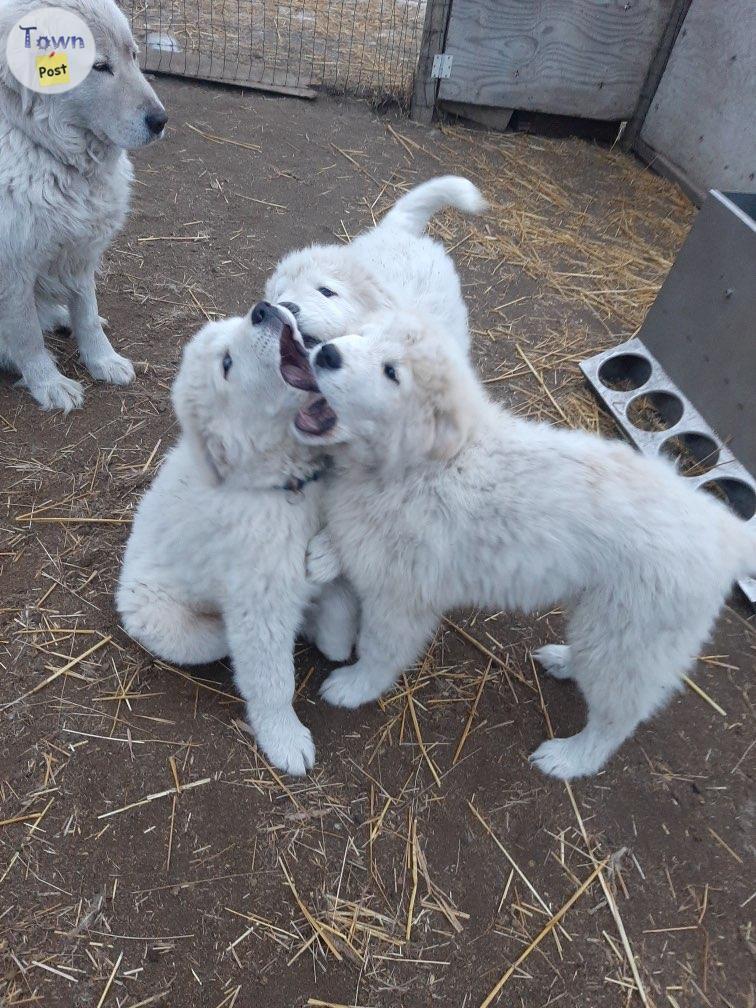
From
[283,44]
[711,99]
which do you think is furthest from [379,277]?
[283,44]

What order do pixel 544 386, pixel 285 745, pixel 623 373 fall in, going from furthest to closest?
pixel 623 373
pixel 544 386
pixel 285 745

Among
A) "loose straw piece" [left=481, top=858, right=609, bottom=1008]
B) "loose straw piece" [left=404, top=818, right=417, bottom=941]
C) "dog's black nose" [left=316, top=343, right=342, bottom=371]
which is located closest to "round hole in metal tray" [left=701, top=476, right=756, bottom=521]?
"loose straw piece" [left=481, top=858, right=609, bottom=1008]

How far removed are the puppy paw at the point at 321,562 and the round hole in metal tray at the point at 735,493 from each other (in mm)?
2453

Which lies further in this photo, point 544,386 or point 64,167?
point 544,386

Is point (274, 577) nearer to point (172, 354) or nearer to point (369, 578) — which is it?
point (369, 578)

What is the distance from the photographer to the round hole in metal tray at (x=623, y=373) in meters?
4.61

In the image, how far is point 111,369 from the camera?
3.80m

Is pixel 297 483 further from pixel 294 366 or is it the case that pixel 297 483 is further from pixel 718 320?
pixel 718 320

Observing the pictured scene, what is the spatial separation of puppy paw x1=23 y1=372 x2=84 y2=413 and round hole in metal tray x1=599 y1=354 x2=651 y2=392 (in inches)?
121

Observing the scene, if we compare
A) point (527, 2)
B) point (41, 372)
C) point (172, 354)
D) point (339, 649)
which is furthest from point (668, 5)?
point (339, 649)

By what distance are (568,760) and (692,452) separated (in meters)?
2.29

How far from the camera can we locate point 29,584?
2947mm

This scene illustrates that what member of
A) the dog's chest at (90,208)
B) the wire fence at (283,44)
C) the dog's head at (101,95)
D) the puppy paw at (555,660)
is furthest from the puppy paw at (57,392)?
the wire fence at (283,44)

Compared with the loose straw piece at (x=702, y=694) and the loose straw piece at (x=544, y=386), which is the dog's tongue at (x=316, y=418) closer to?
the loose straw piece at (x=702, y=694)
